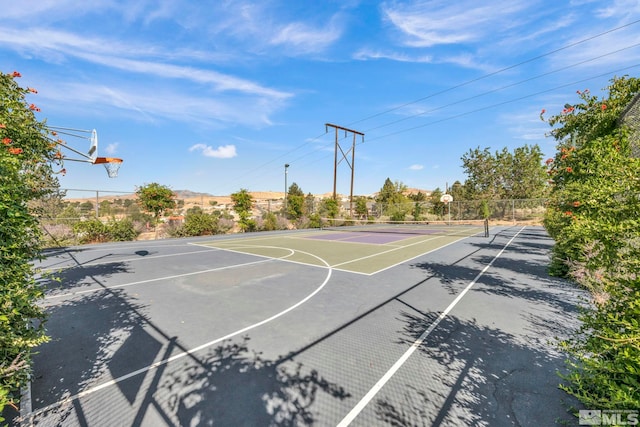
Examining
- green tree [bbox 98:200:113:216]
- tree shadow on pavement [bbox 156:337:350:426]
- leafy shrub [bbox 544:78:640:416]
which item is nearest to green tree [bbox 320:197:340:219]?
green tree [bbox 98:200:113:216]

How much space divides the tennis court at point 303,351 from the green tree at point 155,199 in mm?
12148

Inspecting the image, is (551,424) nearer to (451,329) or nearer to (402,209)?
(451,329)

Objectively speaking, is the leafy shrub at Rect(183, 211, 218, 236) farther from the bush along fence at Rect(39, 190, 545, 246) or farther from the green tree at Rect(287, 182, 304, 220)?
the green tree at Rect(287, 182, 304, 220)

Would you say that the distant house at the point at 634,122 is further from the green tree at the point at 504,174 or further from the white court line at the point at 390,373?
the green tree at the point at 504,174

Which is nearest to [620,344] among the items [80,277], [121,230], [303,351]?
[303,351]

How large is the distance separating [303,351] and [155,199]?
1918 cm

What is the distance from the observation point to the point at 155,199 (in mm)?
18781

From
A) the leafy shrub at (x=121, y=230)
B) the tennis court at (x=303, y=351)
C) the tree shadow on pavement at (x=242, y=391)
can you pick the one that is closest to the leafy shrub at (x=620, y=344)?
the tennis court at (x=303, y=351)

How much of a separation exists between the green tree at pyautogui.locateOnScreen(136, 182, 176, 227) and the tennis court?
12148mm

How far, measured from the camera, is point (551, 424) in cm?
246

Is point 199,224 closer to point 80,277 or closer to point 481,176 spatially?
point 80,277

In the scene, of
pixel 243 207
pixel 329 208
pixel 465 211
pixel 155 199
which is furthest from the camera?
pixel 465 211

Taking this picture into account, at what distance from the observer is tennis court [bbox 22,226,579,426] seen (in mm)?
2664

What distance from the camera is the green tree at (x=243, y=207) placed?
22220 millimetres
